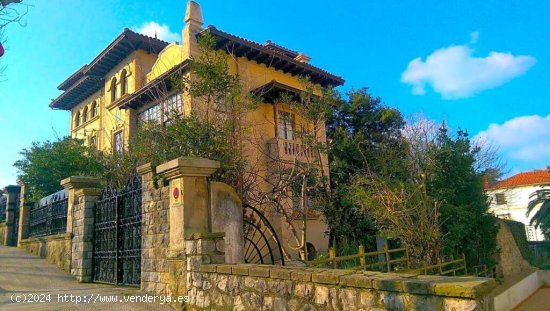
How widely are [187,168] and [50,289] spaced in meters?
3.93

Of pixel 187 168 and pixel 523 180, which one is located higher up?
pixel 523 180

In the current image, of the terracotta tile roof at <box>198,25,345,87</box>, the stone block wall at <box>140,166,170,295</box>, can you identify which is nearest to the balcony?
the terracotta tile roof at <box>198,25,345,87</box>

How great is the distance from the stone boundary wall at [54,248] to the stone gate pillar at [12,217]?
2.73 meters

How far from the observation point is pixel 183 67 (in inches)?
508

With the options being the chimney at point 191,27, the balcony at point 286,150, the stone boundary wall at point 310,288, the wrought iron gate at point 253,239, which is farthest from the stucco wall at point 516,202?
the stone boundary wall at point 310,288

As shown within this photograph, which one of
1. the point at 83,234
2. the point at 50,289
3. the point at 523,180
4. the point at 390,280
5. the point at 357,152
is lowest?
the point at 50,289

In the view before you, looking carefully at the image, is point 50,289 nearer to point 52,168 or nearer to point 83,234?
point 83,234

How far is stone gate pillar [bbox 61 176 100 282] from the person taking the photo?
8.56m

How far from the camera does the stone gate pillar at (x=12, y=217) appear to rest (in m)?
14.3

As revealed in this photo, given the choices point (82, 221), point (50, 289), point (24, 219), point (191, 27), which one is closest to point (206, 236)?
point (50, 289)

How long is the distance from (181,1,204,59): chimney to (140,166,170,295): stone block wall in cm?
859

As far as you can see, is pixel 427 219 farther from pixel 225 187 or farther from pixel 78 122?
pixel 78 122

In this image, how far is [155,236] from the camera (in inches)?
262

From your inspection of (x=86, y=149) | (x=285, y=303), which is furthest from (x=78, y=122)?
(x=285, y=303)
